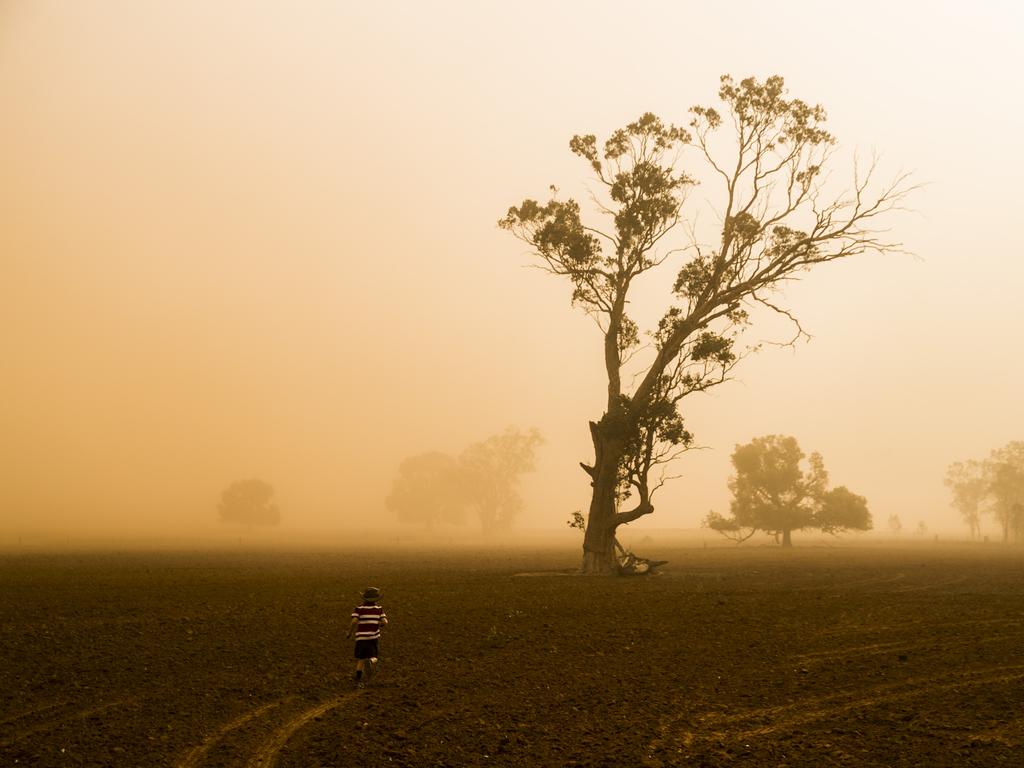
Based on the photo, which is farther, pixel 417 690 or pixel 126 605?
pixel 126 605

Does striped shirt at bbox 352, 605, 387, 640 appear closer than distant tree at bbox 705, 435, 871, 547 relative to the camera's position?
Yes

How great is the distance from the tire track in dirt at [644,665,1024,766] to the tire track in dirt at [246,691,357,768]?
5.77 meters

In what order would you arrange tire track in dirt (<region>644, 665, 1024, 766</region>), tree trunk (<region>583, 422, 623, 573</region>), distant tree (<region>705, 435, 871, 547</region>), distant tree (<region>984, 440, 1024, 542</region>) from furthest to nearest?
1. distant tree (<region>984, 440, 1024, 542</region>)
2. distant tree (<region>705, 435, 871, 547</region>)
3. tree trunk (<region>583, 422, 623, 573</region>)
4. tire track in dirt (<region>644, 665, 1024, 766</region>)

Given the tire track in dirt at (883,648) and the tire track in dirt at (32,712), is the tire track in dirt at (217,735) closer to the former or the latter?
the tire track in dirt at (32,712)

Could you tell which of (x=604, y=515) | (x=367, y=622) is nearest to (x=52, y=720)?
(x=367, y=622)

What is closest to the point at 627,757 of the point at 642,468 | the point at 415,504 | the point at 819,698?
the point at 819,698

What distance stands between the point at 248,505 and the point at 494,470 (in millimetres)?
56589

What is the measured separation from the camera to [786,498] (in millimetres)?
91562

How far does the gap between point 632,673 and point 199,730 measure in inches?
350

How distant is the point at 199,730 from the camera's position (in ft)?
40.5

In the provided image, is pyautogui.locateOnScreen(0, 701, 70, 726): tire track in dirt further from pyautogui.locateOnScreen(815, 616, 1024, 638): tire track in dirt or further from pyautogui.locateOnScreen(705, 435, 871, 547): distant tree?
pyautogui.locateOnScreen(705, 435, 871, 547): distant tree

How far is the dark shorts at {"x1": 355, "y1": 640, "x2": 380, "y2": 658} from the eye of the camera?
1504 centimetres

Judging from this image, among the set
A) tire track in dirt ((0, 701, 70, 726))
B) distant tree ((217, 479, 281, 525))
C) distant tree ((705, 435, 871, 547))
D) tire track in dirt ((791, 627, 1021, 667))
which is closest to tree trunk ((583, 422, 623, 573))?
tire track in dirt ((791, 627, 1021, 667))

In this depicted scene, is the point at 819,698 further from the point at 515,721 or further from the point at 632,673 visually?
the point at 515,721
